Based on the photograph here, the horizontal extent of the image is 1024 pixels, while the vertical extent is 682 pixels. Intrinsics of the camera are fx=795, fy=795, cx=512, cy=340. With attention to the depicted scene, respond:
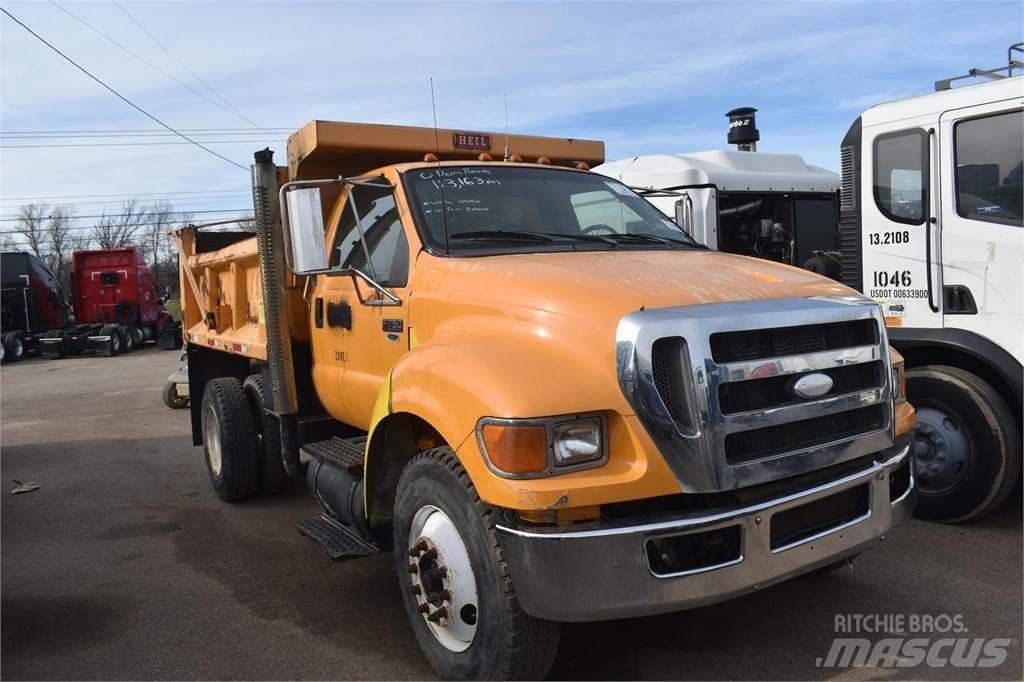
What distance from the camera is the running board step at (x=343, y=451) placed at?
13.7 feet

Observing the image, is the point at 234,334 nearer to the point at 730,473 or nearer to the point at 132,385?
the point at 730,473

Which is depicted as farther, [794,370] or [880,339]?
[880,339]

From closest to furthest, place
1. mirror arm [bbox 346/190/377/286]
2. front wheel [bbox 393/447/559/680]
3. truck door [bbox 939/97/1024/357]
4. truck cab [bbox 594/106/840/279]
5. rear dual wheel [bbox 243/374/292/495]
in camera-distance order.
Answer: front wheel [bbox 393/447/559/680]
mirror arm [bbox 346/190/377/286]
truck door [bbox 939/97/1024/357]
rear dual wheel [bbox 243/374/292/495]
truck cab [bbox 594/106/840/279]

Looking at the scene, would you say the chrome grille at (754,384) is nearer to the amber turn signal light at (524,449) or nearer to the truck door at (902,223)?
the amber turn signal light at (524,449)

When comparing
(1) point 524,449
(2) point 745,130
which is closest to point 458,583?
(1) point 524,449

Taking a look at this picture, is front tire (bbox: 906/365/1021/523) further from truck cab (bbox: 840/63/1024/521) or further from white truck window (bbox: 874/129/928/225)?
white truck window (bbox: 874/129/928/225)

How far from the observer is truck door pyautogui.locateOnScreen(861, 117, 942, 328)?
204 inches

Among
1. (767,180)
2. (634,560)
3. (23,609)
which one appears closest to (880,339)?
(634,560)

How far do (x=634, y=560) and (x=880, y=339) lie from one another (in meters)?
1.48

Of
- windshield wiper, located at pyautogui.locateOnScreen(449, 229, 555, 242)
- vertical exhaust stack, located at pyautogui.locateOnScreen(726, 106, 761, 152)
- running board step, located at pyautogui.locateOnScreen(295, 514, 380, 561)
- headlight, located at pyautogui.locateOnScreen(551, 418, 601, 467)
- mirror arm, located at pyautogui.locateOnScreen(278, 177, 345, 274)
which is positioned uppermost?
vertical exhaust stack, located at pyautogui.locateOnScreen(726, 106, 761, 152)

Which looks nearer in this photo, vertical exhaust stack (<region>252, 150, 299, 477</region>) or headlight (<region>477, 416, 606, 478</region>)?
headlight (<region>477, 416, 606, 478</region>)

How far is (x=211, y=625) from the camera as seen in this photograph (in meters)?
4.09

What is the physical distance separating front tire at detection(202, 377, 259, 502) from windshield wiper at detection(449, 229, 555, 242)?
3.15 m

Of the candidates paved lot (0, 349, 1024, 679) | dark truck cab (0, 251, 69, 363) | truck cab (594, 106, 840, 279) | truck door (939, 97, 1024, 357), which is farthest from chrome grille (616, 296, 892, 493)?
dark truck cab (0, 251, 69, 363)
